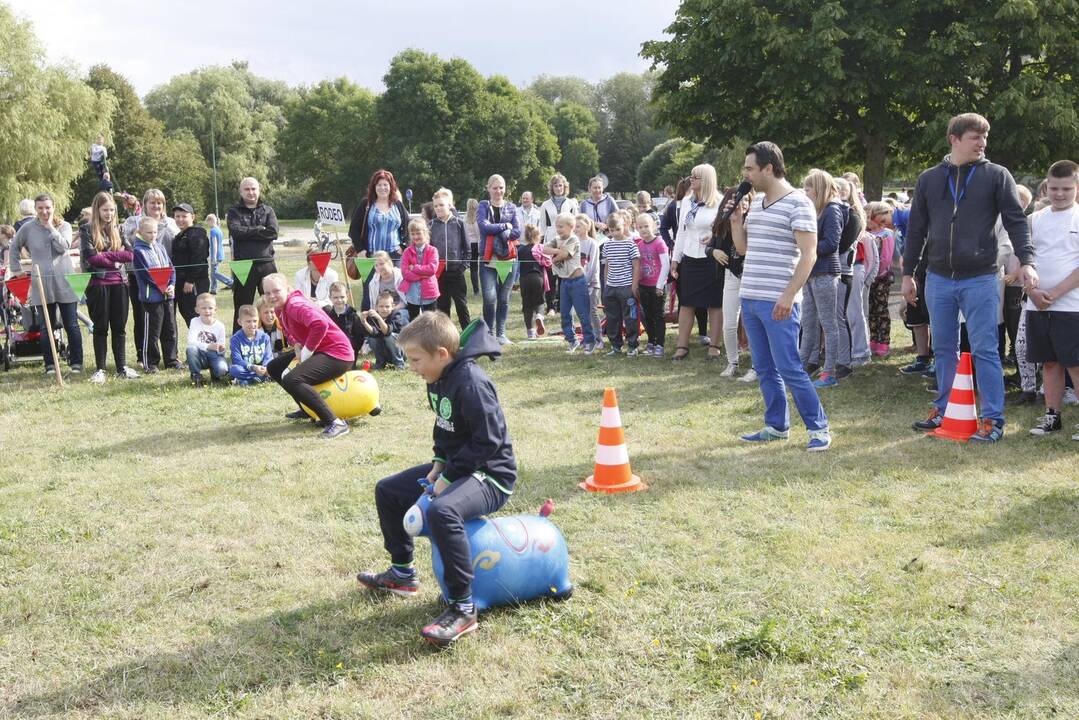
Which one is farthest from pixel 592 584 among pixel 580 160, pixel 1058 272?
pixel 580 160

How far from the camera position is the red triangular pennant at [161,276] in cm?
1107

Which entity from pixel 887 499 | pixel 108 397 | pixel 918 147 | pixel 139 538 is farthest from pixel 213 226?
pixel 918 147

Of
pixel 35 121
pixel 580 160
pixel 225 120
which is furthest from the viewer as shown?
pixel 580 160

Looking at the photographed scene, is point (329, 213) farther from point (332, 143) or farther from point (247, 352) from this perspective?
point (332, 143)

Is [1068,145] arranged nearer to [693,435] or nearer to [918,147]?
[918,147]

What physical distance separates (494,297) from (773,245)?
6.50 meters

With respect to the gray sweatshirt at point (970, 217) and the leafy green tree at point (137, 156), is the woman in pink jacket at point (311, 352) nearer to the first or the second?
the gray sweatshirt at point (970, 217)

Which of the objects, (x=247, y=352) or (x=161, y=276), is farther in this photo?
(x=161, y=276)

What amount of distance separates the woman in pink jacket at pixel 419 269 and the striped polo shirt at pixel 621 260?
2271 mm

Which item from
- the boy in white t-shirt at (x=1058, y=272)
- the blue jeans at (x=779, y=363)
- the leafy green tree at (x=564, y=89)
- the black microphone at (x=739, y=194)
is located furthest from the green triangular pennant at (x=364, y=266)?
the leafy green tree at (x=564, y=89)

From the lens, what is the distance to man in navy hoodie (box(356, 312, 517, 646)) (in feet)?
13.4

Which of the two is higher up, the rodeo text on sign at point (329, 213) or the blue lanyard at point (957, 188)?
the rodeo text on sign at point (329, 213)

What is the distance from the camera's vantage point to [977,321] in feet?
22.4

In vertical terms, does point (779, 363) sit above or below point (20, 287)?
below
